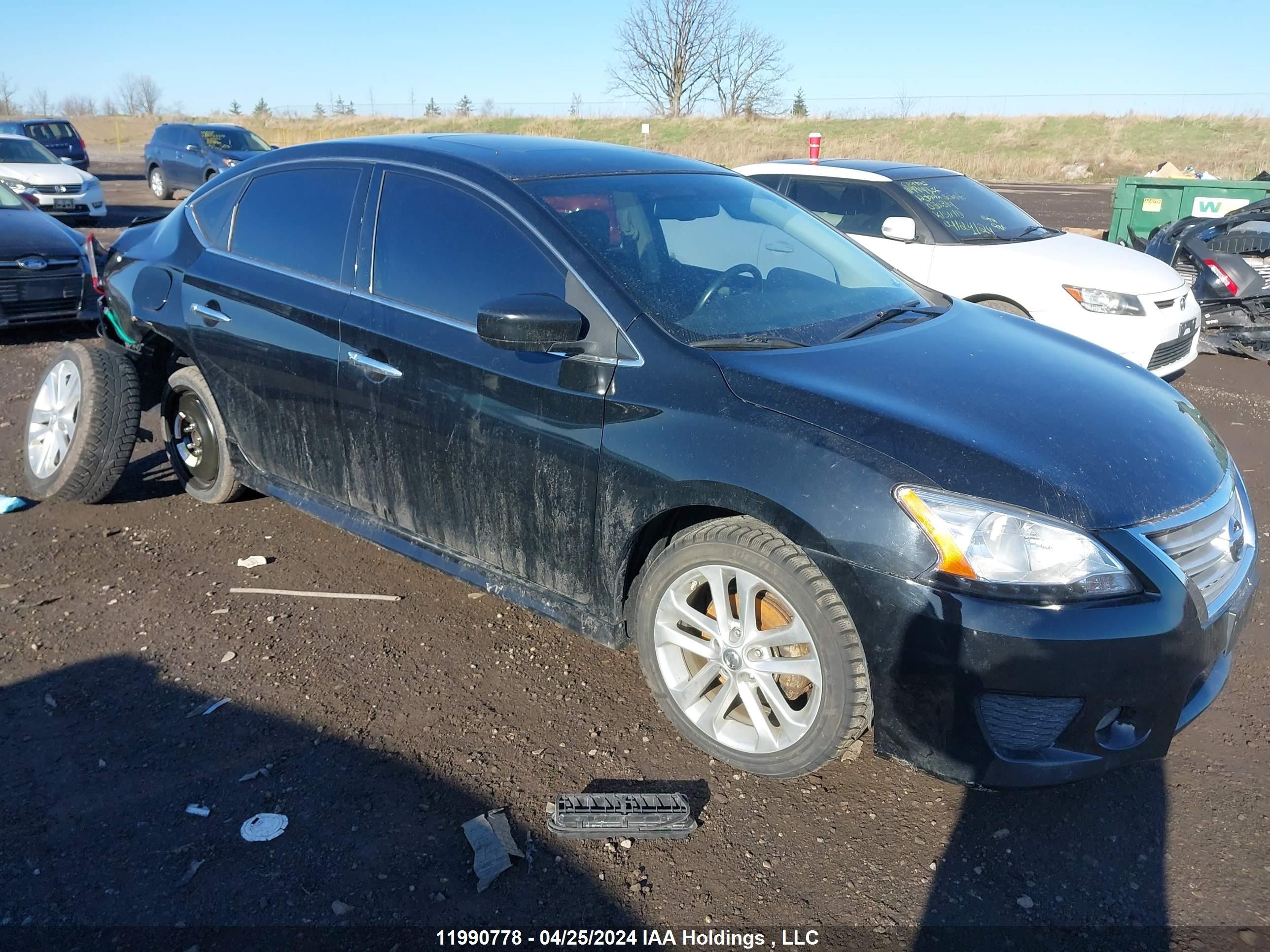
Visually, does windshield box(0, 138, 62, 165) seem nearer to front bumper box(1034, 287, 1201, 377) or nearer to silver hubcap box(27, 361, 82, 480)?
silver hubcap box(27, 361, 82, 480)

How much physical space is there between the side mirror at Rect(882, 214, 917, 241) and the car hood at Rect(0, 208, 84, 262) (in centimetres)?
718

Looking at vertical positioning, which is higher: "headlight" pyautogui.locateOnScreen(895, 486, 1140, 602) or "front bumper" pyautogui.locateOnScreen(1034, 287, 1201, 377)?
Answer: "headlight" pyautogui.locateOnScreen(895, 486, 1140, 602)

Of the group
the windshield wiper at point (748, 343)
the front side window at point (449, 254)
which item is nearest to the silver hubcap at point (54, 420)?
the front side window at point (449, 254)

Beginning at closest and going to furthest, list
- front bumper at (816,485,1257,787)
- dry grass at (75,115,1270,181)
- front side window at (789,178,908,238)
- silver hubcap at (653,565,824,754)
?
front bumper at (816,485,1257,787)
silver hubcap at (653,565,824,754)
front side window at (789,178,908,238)
dry grass at (75,115,1270,181)

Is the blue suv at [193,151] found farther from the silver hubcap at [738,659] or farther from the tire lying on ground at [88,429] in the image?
the silver hubcap at [738,659]

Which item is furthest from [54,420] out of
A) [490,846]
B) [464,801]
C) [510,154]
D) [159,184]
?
[159,184]

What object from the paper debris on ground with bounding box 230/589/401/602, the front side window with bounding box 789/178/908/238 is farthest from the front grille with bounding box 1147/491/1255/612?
the front side window with bounding box 789/178/908/238

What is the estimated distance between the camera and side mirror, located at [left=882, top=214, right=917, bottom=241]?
285 inches

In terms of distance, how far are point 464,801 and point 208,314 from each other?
2522 mm

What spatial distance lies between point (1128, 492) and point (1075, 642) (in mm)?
484

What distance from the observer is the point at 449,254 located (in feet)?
11.1

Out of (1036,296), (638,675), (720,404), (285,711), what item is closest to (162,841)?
(285,711)

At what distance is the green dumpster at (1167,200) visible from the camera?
38.2 ft

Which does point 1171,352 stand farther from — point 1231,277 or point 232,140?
point 232,140
